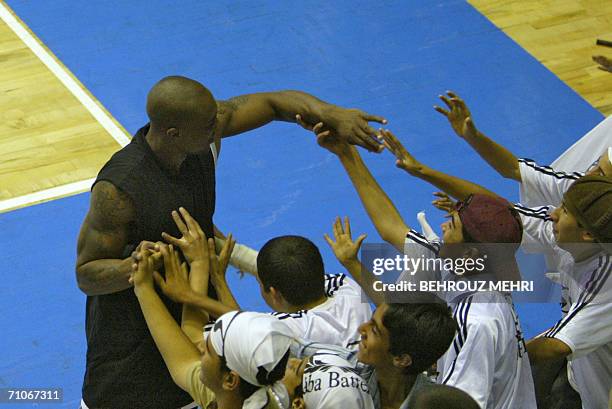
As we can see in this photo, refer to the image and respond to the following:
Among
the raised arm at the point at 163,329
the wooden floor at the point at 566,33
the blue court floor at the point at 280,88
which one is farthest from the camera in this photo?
the wooden floor at the point at 566,33

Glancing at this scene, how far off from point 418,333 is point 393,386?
9.3 inches

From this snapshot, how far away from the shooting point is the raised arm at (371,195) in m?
4.45

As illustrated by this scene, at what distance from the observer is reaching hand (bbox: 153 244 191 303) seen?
149 inches

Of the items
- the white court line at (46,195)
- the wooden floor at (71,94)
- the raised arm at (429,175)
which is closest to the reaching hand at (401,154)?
the raised arm at (429,175)

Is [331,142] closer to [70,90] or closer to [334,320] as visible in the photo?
[334,320]

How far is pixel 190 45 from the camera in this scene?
26.4 feet

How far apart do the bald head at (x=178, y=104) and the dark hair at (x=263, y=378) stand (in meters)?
1.10

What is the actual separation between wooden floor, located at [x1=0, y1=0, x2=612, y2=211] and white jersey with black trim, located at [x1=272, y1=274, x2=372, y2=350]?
10.9 feet

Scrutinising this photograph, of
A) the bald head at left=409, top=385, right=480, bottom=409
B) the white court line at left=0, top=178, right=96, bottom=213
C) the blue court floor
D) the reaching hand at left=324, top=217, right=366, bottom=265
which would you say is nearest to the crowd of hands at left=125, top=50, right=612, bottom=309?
the reaching hand at left=324, top=217, right=366, bottom=265

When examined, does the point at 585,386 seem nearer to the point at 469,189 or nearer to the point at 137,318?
the point at 469,189

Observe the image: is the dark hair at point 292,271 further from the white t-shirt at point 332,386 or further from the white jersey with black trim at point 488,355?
the white jersey with black trim at point 488,355

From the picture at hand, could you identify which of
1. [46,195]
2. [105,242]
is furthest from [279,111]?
[46,195]

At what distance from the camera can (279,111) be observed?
4.66 metres

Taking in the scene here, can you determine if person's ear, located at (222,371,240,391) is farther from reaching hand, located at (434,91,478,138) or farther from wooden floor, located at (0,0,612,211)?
wooden floor, located at (0,0,612,211)
